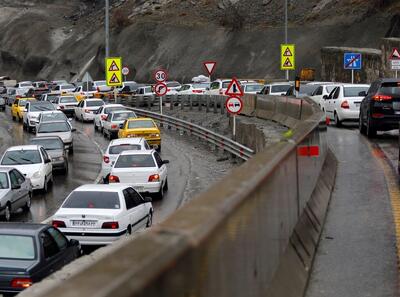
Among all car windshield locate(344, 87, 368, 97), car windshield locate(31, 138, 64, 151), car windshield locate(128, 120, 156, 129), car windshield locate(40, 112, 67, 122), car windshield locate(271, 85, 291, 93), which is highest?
car windshield locate(344, 87, 368, 97)

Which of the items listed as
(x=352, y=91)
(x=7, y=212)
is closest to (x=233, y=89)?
(x=352, y=91)

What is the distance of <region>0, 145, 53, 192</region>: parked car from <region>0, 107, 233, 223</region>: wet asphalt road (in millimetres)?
404

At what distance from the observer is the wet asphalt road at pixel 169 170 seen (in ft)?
73.7

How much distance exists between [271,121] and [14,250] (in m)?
24.5

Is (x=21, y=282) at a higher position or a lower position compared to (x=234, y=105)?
lower

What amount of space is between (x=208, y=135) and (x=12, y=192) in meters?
16.8

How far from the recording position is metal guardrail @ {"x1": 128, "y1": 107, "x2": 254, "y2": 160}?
2902 cm

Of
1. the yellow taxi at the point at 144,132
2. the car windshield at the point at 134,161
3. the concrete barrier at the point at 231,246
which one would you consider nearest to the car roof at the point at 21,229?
the concrete barrier at the point at 231,246

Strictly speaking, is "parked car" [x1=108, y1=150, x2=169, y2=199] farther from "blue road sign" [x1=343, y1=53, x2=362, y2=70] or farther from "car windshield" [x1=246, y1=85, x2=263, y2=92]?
"car windshield" [x1=246, y1=85, x2=263, y2=92]

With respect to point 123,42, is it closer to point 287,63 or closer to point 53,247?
point 287,63

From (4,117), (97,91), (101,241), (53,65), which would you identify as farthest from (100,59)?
(101,241)

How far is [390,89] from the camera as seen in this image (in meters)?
24.7

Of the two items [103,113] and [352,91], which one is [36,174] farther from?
[103,113]

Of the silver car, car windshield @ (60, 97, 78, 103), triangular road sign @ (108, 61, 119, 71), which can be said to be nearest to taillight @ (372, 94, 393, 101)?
the silver car
